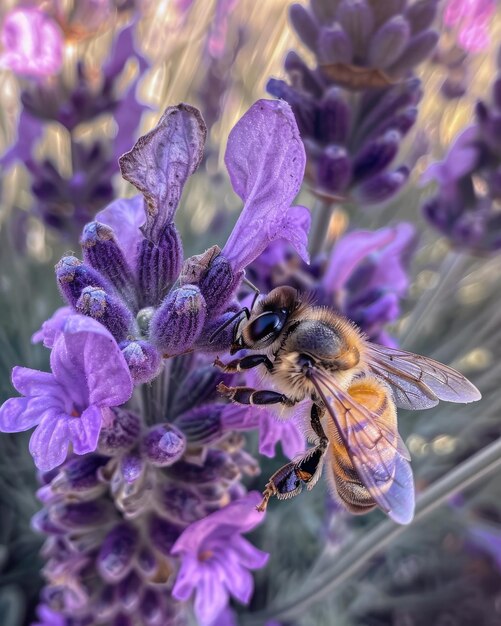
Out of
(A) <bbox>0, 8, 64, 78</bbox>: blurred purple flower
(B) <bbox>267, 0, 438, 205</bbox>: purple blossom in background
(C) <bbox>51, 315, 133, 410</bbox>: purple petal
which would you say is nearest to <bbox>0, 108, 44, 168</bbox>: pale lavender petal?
(A) <bbox>0, 8, 64, 78</bbox>: blurred purple flower

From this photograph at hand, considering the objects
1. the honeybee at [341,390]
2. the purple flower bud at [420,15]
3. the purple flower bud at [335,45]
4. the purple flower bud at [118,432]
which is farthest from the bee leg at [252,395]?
the purple flower bud at [420,15]

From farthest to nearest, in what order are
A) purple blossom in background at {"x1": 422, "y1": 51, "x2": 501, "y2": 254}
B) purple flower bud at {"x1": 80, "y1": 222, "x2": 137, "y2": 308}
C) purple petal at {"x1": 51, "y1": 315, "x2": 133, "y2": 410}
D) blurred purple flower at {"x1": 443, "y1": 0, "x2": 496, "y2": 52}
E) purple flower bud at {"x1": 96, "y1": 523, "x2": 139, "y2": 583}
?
blurred purple flower at {"x1": 443, "y1": 0, "x2": 496, "y2": 52} → purple blossom in background at {"x1": 422, "y1": 51, "x2": 501, "y2": 254} → purple flower bud at {"x1": 96, "y1": 523, "x2": 139, "y2": 583} → purple flower bud at {"x1": 80, "y1": 222, "x2": 137, "y2": 308} → purple petal at {"x1": 51, "y1": 315, "x2": 133, "y2": 410}

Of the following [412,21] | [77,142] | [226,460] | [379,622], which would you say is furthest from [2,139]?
[379,622]

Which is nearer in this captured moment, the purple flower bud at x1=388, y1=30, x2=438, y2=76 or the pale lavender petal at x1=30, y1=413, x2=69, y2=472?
the pale lavender petal at x1=30, y1=413, x2=69, y2=472

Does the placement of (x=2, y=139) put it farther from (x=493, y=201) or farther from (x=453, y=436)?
(x=453, y=436)

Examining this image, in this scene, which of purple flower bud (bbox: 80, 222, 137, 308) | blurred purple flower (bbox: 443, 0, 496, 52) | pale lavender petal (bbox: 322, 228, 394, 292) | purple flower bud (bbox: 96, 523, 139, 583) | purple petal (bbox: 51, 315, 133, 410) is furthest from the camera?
blurred purple flower (bbox: 443, 0, 496, 52)

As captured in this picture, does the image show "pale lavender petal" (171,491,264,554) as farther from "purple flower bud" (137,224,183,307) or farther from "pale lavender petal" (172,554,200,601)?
"purple flower bud" (137,224,183,307)
